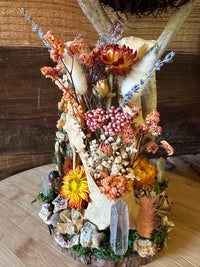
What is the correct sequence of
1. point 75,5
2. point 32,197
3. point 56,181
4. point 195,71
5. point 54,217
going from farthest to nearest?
point 195,71 → point 75,5 → point 32,197 → point 56,181 → point 54,217

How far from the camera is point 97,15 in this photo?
0.84m

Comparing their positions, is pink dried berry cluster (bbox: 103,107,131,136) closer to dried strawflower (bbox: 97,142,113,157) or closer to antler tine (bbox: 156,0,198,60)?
dried strawflower (bbox: 97,142,113,157)

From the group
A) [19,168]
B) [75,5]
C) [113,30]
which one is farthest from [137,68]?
[19,168]

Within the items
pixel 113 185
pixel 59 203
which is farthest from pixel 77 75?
pixel 59 203

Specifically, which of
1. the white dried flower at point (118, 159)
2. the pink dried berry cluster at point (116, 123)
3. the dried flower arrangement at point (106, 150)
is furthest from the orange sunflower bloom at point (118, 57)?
the white dried flower at point (118, 159)

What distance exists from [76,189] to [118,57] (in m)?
0.37

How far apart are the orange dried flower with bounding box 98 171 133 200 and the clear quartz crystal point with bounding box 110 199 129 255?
0.13 feet

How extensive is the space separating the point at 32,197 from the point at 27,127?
49 cm

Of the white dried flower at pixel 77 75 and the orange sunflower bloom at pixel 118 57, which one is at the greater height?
the orange sunflower bloom at pixel 118 57

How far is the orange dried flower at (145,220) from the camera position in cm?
73

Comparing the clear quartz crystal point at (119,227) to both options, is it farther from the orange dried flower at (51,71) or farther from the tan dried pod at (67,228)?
the orange dried flower at (51,71)

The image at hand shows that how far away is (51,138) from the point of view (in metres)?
1.51

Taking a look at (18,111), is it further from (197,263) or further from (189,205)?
(197,263)

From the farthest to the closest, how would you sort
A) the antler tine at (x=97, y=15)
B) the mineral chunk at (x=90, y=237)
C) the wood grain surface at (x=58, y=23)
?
the wood grain surface at (x=58, y=23) → the antler tine at (x=97, y=15) → the mineral chunk at (x=90, y=237)
